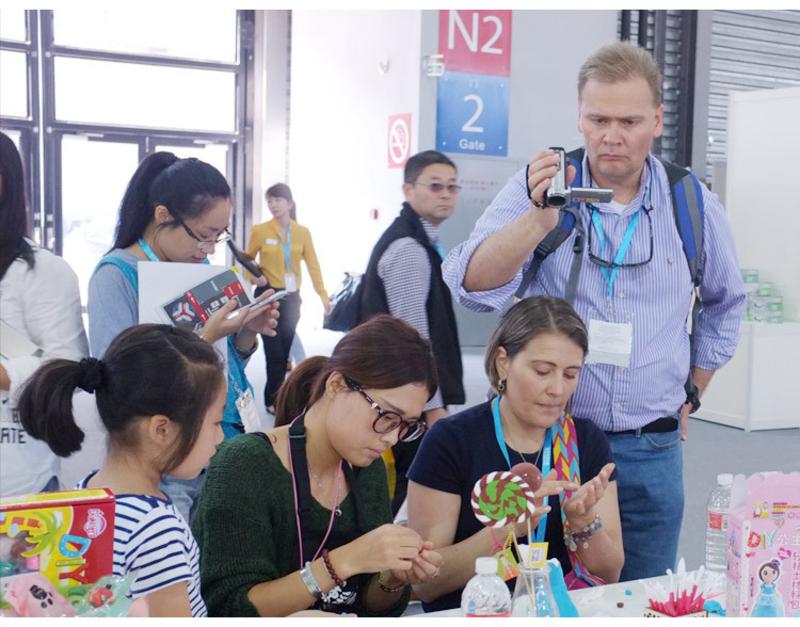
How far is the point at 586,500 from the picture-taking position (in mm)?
1738

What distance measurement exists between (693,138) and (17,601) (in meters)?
9.50

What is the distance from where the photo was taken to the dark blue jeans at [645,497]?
7.09 ft

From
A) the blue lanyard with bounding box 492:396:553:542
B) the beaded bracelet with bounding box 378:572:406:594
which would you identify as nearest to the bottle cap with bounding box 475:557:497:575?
the beaded bracelet with bounding box 378:572:406:594

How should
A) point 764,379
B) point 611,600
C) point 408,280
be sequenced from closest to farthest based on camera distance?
point 611,600, point 408,280, point 764,379

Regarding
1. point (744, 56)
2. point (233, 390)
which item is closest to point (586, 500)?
point (233, 390)

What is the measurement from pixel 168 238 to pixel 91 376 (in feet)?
2.36

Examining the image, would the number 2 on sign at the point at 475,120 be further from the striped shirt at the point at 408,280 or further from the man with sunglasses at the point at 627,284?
the man with sunglasses at the point at 627,284

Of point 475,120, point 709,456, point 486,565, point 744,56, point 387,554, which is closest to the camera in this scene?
point 486,565

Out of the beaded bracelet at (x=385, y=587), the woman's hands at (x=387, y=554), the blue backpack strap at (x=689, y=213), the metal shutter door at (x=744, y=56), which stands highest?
the metal shutter door at (x=744, y=56)

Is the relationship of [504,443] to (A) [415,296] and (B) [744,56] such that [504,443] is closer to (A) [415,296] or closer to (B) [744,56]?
(A) [415,296]

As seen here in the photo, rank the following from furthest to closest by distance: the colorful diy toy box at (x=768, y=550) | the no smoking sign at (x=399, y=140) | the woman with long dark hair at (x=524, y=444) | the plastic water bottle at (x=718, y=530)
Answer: the no smoking sign at (x=399, y=140) → the woman with long dark hair at (x=524, y=444) → the plastic water bottle at (x=718, y=530) → the colorful diy toy box at (x=768, y=550)

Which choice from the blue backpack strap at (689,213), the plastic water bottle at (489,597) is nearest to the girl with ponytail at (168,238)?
the plastic water bottle at (489,597)

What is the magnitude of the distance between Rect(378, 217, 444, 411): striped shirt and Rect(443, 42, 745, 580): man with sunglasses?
3.48 feet

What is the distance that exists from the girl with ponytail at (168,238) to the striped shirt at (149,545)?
23.4 inches
